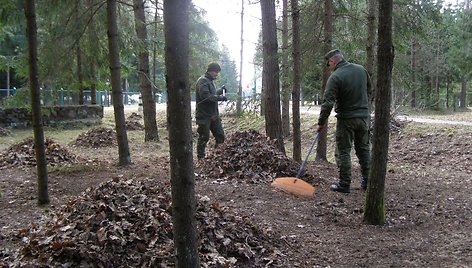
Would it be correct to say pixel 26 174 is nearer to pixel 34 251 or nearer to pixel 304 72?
pixel 34 251

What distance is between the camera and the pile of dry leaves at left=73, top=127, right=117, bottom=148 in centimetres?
1378

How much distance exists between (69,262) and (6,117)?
56.1ft

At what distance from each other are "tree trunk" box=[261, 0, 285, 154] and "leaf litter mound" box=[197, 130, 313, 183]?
1.91ft

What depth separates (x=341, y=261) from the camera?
425cm

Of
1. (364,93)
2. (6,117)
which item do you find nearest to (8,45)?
(6,117)

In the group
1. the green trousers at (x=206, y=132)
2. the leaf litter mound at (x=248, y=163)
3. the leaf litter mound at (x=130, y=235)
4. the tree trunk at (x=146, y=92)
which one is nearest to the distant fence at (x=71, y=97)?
the tree trunk at (x=146, y=92)

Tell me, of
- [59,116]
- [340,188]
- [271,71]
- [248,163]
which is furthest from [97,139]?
[340,188]

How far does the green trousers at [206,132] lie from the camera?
907 cm

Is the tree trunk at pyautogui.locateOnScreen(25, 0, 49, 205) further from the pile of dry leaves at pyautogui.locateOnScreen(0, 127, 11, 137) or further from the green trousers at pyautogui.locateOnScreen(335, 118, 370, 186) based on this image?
the pile of dry leaves at pyautogui.locateOnScreen(0, 127, 11, 137)

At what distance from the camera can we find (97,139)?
14.0 metres

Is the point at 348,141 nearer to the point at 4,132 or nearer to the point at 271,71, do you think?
the point at 271,71

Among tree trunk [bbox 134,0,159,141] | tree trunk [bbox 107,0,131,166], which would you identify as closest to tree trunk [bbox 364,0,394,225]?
tree trunk [bbox 107,0,131,166]

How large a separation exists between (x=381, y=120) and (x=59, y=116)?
17671 mm

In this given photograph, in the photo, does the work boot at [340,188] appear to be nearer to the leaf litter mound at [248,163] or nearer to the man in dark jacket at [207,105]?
the leaf litter mound at [248,163]
